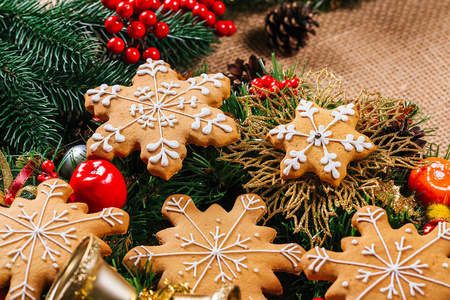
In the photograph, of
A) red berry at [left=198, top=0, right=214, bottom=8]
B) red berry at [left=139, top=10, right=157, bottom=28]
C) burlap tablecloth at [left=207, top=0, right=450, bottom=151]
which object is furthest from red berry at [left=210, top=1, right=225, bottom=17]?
red berry at [left=139, top=10, right=157, bottom=28]

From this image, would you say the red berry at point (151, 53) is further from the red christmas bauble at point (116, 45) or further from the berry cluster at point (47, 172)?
the berry cluster at point (47, 172)

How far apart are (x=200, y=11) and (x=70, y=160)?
55cm

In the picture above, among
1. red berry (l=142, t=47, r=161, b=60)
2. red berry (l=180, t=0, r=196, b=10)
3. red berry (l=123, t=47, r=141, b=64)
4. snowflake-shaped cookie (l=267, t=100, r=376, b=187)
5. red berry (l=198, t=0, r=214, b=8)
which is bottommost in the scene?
red berry (l=123, t=47, r=141, b=64)

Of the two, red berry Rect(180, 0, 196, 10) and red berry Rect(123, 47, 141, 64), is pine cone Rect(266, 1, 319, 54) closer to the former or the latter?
red berry Rect(180, 0, 196, 10)

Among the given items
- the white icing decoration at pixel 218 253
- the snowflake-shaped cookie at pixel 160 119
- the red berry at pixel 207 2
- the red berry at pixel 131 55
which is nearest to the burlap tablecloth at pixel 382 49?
the red berry at pixel 207 2

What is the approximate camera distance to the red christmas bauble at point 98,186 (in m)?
0.74

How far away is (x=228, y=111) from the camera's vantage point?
0.94 meters

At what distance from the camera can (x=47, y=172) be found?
82cm

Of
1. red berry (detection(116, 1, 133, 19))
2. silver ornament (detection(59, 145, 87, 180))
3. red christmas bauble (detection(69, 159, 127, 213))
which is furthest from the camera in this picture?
red berry (detection(116, 1, 133, 19))

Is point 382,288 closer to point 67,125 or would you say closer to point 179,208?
point 179,208

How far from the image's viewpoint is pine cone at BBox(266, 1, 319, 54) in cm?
128

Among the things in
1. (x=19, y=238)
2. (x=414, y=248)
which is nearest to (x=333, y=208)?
(x=414, y=248)

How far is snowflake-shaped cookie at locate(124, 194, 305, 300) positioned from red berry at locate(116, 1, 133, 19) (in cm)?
47

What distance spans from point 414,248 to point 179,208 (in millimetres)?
392
